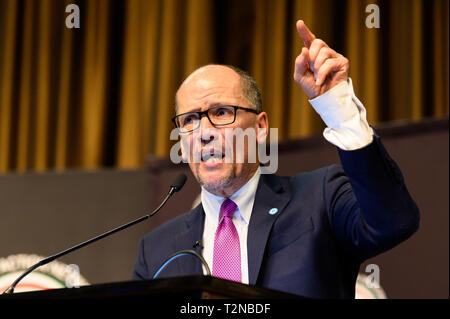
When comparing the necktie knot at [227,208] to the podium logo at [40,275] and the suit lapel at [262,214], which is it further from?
the podium logo at [40,275]

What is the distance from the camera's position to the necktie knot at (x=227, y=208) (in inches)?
71.1

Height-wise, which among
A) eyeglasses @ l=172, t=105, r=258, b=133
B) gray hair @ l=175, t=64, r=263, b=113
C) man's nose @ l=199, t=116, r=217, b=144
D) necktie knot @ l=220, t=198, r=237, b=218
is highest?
gray hair @ l=175, t=64, r=263, b=113

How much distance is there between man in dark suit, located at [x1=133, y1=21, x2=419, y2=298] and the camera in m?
1.34

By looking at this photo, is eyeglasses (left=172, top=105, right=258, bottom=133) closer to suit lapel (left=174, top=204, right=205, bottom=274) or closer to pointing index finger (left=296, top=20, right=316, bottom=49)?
suit lapel (left=174, top=204, right=205, bottom=274)

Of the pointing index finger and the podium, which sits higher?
the pointing index finger

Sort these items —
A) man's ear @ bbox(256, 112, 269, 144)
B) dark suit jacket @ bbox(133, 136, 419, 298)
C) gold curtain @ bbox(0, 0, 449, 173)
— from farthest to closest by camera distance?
gold curtain @ bbox(0, 0, 449, 173) < man's ear @ bbox(256, 112, 269, 144) < dark suit jacket @ bbox(133, 136, 419, 298)

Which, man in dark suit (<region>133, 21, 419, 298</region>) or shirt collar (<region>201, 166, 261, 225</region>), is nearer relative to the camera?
man in dark suit (<region>133, 21, 419, 298</region>)

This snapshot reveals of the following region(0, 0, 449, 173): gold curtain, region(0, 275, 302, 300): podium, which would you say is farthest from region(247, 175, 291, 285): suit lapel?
region(0, 0, 449, 173): gold curtain

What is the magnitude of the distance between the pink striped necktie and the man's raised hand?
1.67 feet

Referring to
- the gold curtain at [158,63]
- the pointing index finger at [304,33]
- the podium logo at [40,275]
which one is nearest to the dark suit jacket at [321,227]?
the pointing index finger at [304,33]

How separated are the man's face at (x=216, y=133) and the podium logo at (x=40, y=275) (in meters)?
1.14

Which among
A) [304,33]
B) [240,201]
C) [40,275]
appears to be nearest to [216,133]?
[240,201]

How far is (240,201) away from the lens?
5.95 feet
